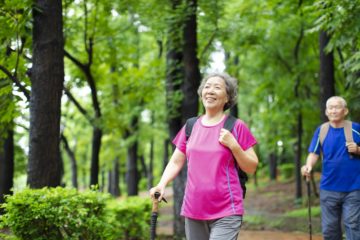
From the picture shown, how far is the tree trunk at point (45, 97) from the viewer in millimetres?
6133

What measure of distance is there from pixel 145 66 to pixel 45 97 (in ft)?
30.3

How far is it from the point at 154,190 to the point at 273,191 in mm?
22882

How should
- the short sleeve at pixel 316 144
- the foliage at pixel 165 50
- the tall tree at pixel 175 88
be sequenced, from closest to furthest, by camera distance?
the short sleeve at pixel 316 144
the foliage at pixel 165 50
the tall tree at pixel 175 88

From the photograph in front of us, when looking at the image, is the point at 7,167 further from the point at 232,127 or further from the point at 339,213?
the point at 232,127

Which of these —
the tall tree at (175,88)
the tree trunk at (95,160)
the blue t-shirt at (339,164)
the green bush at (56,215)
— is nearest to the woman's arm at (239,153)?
the blue t-shirt at (339,164)

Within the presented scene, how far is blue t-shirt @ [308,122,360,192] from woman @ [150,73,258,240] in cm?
240

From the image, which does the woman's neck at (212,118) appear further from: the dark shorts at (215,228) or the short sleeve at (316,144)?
the short sleeve at (316,144)

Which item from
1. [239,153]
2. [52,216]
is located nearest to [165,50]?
[52,216]

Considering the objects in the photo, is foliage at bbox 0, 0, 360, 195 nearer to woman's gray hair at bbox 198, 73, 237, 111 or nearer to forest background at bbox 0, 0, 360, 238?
forest background at bbox 0, 0, 360, 238

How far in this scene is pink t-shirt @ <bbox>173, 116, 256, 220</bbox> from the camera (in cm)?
354

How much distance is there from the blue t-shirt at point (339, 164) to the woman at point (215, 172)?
240cm

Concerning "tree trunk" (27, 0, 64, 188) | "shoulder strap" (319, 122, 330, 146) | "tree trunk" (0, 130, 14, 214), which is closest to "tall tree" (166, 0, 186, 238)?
"tree trunk" (0, 130, 14, 214)

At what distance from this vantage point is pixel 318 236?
10.9 m

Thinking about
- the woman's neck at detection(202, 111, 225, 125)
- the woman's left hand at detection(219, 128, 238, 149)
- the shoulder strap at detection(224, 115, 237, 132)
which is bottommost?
the woman's left hand at detection(219, 128, 238, 149)
